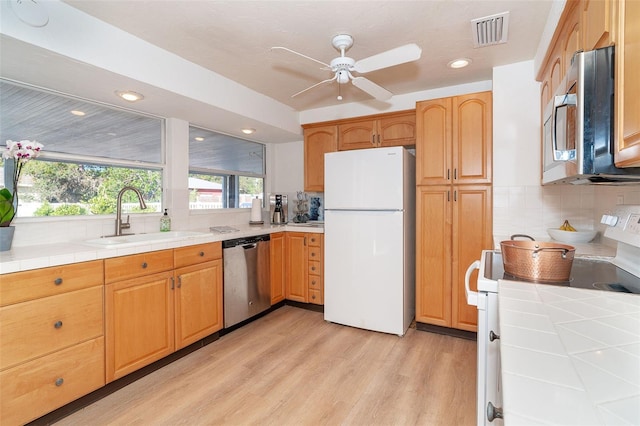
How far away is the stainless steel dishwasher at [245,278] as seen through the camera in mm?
2738

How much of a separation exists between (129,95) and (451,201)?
2662 millimetres

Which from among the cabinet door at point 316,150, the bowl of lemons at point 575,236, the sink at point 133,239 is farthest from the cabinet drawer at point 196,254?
the bowl of lemons at point 575,236

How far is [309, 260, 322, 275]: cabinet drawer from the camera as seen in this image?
131 inches

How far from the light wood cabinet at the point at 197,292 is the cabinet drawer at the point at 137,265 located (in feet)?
0.28

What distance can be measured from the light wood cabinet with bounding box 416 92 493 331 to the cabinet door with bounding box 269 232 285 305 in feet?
4.65

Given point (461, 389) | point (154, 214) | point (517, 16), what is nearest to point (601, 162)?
point (517, 16)

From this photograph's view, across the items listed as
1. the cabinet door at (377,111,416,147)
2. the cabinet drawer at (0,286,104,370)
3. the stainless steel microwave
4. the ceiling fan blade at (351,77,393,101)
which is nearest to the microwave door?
the stainless steel microwave

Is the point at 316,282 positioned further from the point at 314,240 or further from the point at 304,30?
the point at 304,30

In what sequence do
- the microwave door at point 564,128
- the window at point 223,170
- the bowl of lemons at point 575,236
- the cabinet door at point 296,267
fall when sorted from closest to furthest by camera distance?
the microwave door at point 564,128
the bowl of lemons at point 575,236
the window at point 223,170
the cabinet door at point 296,267

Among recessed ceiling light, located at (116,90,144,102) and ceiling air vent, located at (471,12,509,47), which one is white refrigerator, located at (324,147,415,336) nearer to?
ceiling air vent, located at (471,12,509,47)

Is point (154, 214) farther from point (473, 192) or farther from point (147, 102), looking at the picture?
point (473, 192)

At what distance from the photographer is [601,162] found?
39.0 inches

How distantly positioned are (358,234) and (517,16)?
1.89 m

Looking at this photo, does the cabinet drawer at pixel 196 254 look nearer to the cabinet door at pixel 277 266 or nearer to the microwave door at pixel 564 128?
the cabinet door at pixel 277 266
